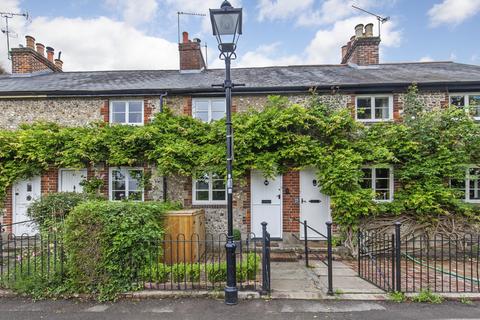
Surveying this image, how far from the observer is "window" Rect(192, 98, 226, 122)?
33.7ft

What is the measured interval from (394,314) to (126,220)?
16.0ft

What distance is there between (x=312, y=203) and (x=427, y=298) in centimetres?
450

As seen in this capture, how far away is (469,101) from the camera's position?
9.88 meters

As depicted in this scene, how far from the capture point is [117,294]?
5199mm

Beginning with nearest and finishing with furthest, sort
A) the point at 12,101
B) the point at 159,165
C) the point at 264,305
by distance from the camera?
the point at 264,305, the point at 159,165, the point at 12,101

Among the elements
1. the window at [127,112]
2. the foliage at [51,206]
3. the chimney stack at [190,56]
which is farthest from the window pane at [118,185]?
the chimney stack at [190,56]

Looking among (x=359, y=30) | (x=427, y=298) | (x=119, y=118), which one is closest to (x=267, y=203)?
(x=427, y=298)

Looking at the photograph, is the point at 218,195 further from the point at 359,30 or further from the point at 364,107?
the point at 359,30

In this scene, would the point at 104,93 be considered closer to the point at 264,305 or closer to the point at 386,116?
the point at 264,305

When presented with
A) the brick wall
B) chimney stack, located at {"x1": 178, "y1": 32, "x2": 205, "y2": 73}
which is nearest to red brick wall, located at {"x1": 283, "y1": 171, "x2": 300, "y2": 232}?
chimney stack, located at {"x1": 178, "y1": 32, "x2": 205, "y2": 73}

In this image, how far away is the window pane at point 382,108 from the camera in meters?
9.99

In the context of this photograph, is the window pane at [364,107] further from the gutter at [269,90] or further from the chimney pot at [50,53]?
the chimney pot at [50,53]

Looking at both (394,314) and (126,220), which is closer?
(394,314)

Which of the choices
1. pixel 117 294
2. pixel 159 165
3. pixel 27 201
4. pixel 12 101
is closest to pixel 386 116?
pixel 159 165
